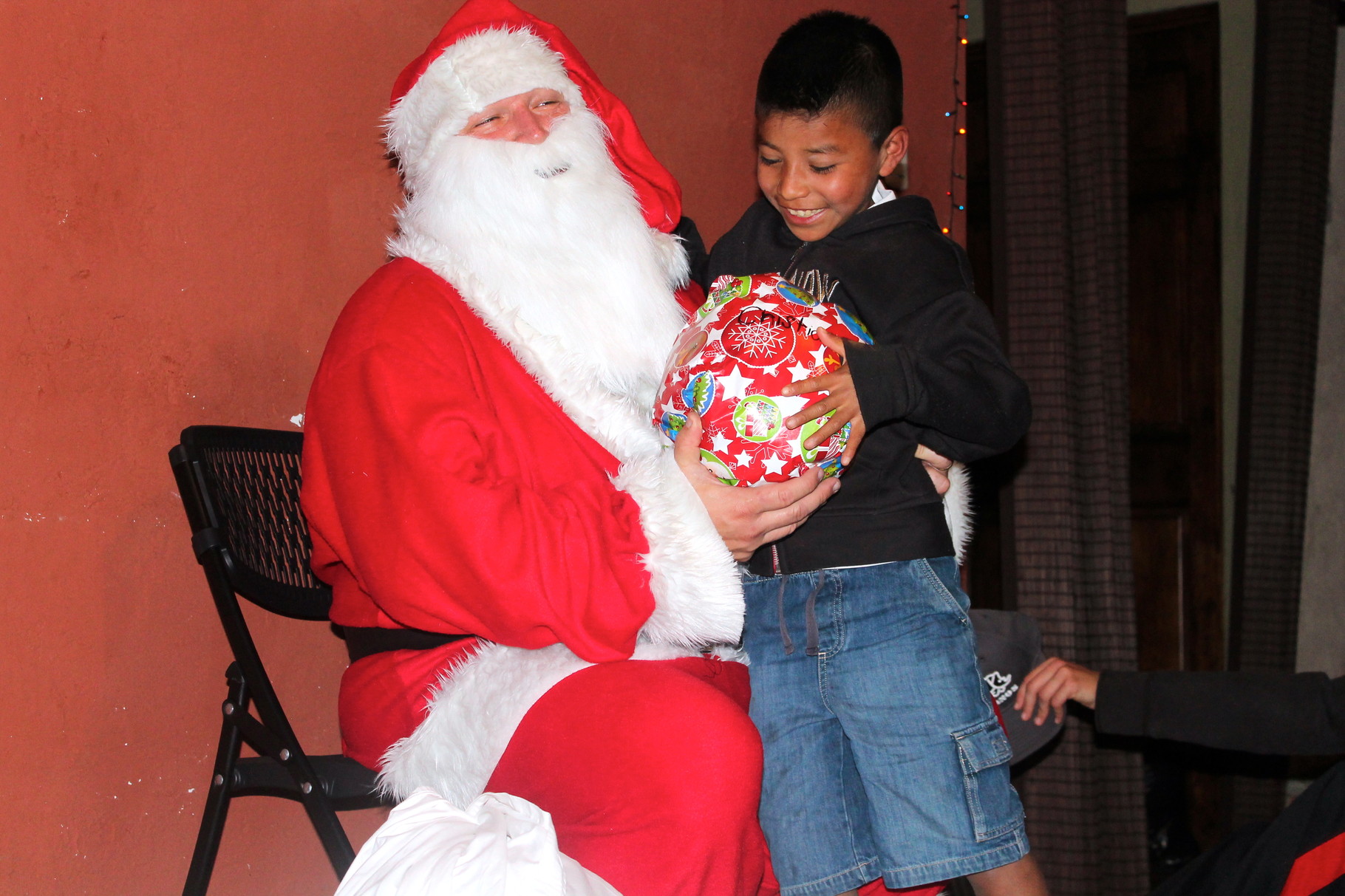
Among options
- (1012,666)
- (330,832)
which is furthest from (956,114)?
(330,832)

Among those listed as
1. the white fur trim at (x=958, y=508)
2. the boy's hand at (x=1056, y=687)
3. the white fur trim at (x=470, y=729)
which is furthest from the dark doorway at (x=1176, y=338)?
the white fur trim at (x=470, y=729)

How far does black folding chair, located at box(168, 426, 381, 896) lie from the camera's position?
1.46m

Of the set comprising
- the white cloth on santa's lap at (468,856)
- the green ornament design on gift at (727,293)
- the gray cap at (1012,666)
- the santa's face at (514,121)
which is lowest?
the gray cap at (1012,666)

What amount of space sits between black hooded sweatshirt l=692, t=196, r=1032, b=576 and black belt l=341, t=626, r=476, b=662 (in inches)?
20.1

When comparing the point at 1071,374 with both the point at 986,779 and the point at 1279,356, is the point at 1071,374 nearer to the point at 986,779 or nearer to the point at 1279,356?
the point at 1279,356

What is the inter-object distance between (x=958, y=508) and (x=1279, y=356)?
231 cm

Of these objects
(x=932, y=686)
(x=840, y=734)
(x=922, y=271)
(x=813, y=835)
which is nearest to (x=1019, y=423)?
(x=922, y=271)

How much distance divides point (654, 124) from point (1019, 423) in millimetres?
1294

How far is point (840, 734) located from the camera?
161 centimetres

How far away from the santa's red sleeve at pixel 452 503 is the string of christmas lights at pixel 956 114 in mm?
2215

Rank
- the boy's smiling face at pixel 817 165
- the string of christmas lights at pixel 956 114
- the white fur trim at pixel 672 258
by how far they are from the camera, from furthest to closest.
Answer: the string of christmas lights at pixel 956 114 < the white fur trim at pixel 672 258 < the boy's smiling face at pixel 817 165

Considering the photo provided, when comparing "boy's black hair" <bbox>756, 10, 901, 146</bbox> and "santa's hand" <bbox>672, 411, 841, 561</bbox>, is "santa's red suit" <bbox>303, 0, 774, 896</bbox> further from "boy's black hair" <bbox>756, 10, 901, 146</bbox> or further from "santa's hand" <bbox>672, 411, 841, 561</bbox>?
"boy's black hair" <bbox>756, 10, 901, 146</bbox>

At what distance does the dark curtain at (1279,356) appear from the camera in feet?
11.5

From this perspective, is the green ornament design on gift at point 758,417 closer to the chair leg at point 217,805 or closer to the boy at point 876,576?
the boy at point 876,576
